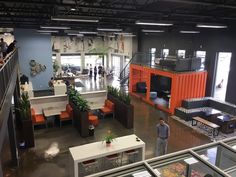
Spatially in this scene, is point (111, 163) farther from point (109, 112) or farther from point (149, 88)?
point (149, 88)

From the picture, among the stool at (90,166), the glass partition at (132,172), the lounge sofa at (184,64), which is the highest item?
the lounge sofa at (184,64)

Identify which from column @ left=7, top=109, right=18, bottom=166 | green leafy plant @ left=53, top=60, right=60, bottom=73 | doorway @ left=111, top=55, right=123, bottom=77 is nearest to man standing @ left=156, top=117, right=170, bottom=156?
column @ left=7, top=109, right=18, bottom=166

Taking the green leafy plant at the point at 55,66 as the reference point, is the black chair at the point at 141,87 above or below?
below

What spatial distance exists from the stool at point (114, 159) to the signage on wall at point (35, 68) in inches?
498

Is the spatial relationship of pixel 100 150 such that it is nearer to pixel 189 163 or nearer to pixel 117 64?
pixel 189 163

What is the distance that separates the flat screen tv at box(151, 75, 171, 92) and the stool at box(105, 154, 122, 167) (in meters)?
9.77

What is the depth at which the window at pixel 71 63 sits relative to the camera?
24562 millimetres

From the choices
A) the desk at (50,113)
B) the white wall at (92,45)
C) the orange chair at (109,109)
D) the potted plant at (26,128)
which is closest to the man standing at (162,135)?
the orange chair at (109,109)

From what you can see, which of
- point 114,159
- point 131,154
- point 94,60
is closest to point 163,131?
point 131,154

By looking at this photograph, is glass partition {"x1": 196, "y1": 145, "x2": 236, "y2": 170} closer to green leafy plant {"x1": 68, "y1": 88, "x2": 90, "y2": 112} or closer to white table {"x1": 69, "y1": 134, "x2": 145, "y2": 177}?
white table {"x1": 69, "y1": 134, "x2": 145, "y2": 177}

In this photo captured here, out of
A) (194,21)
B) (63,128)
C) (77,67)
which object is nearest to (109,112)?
(63,128)

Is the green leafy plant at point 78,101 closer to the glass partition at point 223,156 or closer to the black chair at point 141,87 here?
the glass partition at point 223,156

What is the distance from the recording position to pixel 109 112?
1128 centimetres

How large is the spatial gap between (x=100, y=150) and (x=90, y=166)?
73 centimetres
